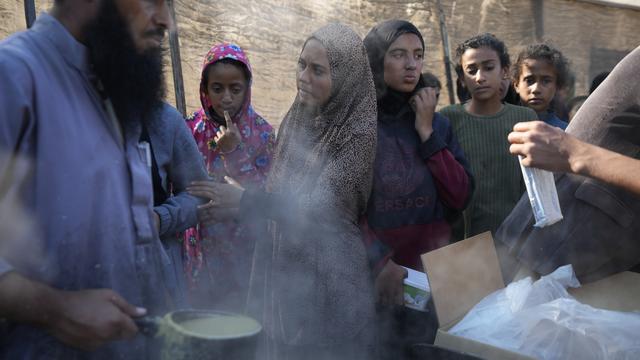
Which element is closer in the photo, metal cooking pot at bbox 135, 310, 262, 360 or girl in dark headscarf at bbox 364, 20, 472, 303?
metal cooking pot at bbox 135, 310, 262, 360

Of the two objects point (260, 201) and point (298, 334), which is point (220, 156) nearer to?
point (260, 201)

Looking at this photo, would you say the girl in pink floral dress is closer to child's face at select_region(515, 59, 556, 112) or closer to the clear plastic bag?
the clear plastic bag

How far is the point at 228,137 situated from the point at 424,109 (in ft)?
3.90

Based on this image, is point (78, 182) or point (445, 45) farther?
point (445, 45)

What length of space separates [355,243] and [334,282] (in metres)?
0.19

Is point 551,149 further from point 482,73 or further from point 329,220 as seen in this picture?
point 482,73

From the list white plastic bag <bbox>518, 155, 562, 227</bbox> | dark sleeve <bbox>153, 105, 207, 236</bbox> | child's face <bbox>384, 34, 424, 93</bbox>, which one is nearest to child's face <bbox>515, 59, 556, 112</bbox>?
child's face <bbox>384, 34, 424, 93</bbox>

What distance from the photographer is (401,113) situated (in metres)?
2.94

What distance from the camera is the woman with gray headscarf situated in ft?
8.20

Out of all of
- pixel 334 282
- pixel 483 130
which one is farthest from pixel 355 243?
pixel 483 130

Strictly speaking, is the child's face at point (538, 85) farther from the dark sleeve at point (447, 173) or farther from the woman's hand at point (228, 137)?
the woman's hand at point (228, 137)

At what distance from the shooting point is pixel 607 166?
6.31 feet

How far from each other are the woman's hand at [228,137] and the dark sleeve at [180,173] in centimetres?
100

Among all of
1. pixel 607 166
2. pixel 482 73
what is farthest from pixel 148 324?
pixel 482 73
